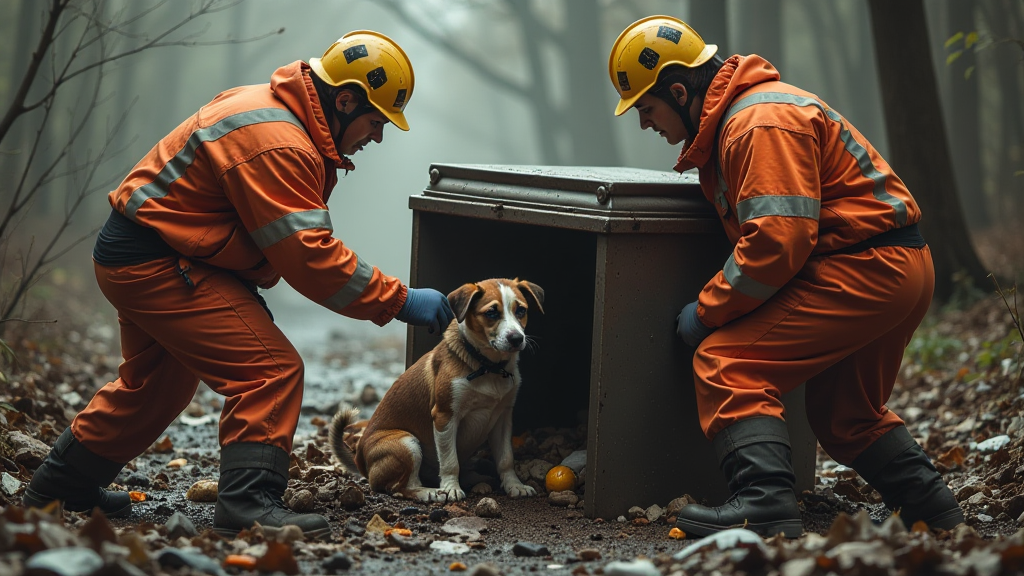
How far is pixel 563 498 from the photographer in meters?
4.77

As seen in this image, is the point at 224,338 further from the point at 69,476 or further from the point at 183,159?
the point at 69,476

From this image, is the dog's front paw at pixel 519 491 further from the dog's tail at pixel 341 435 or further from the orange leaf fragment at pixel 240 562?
the orange leaf fragment at pixel 240 562

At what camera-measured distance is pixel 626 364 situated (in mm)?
4469

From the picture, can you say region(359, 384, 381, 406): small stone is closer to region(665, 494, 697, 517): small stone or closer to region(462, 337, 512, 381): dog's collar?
region(462, 337, 512, 381): dog's collar

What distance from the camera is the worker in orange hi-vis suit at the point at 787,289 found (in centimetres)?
396

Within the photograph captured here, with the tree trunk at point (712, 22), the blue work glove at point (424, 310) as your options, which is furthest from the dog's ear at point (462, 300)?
the tree trunk at point (712, 22)

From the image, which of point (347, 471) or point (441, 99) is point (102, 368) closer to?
point (347, 471)

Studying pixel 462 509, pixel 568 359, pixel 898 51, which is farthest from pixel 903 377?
pixel 462 509

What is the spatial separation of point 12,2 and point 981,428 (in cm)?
2348

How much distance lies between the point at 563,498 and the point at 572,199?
1.47 meters

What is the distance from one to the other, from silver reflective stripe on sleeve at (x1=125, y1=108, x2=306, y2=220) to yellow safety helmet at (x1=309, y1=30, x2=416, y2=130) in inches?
18.2

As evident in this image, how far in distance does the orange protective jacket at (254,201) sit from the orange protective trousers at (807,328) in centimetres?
142

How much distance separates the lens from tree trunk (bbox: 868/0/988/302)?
8.64 m

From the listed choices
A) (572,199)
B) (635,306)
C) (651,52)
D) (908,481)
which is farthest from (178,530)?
(908,481)
